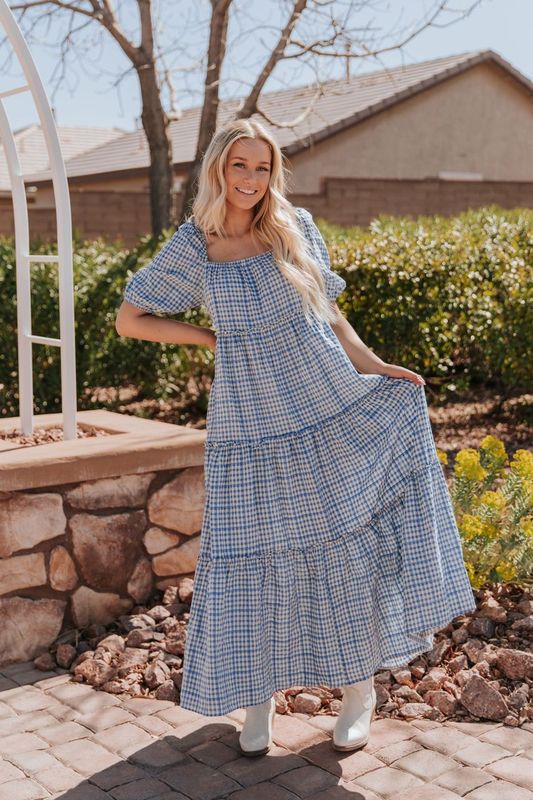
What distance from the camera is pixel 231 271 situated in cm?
295

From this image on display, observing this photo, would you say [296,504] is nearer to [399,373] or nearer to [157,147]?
[399,373]

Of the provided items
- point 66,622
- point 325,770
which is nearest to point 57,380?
point 66,622

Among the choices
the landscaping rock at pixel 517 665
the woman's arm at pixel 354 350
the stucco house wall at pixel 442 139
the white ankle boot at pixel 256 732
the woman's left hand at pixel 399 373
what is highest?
the stucco house wall at pixel 442 139

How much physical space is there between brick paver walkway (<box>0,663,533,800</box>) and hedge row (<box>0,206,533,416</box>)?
151 inches

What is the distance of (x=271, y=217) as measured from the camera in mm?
2980

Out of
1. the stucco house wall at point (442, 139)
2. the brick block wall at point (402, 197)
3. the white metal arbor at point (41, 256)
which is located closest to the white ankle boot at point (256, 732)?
the white metal arbor at point (41, 256)

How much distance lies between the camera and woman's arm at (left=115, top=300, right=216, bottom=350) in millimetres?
3010

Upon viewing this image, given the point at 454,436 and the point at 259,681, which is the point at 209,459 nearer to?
A: the point at 259,681

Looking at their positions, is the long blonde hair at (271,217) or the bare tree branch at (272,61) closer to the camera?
the long blonde hair at (271,217)

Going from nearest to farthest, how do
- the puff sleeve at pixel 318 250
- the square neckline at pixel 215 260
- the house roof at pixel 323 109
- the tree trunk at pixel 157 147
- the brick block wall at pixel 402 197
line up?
the square neckline at pixel 215 260 → the puff sleeve at pixel 318 250 → the tree trunk at pixel 157 147 → the brick block wall at pixel 402 197 → the house roof at pixel 323 109

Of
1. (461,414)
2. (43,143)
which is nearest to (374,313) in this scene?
(461,414)

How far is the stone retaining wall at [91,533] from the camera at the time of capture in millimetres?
3719

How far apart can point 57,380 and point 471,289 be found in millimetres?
2919

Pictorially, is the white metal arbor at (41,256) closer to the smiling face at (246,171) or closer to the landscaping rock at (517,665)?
the smiling face at (246,171)
